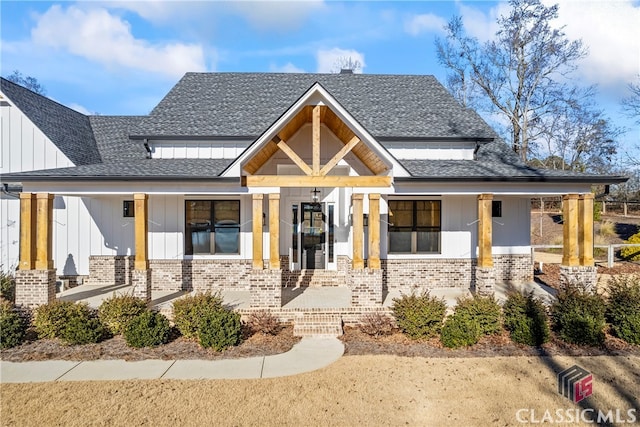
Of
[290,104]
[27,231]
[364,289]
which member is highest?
[290,104]

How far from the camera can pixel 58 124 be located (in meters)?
13.6

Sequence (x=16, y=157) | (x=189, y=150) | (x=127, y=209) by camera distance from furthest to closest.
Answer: (x=189, y=150), (x=16, y=157), (x=127, y=209)

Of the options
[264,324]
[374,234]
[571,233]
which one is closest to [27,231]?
[264,324]

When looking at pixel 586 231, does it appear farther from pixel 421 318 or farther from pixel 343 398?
pixel 343 398

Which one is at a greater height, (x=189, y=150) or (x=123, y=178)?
(x=189, y=150)

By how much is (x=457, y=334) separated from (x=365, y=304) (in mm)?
2376

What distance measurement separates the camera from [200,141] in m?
12.7

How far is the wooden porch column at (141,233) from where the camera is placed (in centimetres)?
967

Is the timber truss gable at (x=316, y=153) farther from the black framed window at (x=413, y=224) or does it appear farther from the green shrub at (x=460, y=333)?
the green shrub at (x=460, y=333)

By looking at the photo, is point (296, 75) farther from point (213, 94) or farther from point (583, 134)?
point (583, 134)

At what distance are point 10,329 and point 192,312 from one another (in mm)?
3588

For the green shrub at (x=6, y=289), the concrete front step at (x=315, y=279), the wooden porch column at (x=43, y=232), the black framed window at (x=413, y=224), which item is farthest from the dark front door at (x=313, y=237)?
the green shrub at (x=6, y=289)

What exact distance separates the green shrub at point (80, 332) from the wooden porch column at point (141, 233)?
2014 millimetres

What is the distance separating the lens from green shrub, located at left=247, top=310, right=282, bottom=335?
8.36 m
